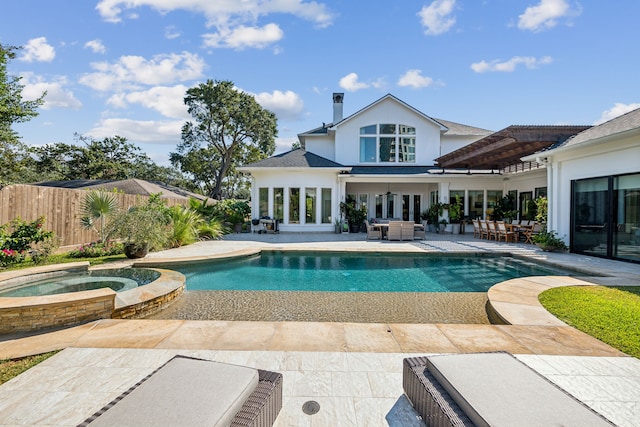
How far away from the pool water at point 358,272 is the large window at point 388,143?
10300mm

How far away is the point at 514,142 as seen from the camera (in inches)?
437

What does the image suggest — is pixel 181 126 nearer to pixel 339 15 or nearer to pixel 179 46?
pixel 179 46

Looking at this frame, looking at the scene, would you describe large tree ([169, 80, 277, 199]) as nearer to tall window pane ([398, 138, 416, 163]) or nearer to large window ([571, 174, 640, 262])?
tall window pane ([398, 138, 416, 163])

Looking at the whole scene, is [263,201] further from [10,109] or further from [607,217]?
[607,217]

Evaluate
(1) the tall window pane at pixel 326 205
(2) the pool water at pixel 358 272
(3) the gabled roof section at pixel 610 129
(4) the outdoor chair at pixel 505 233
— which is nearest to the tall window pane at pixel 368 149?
(1) the tall window pane at pixel 326 205

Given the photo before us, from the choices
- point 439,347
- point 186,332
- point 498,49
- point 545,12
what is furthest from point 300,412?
point 498,49

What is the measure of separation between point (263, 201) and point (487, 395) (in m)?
16.8

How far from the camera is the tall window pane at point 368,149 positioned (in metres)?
20.5

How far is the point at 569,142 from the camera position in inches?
424

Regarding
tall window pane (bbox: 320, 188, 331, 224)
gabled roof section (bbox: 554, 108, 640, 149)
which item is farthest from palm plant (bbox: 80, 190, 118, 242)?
gabled roof section (bbox: 554, 108, 640, 149)

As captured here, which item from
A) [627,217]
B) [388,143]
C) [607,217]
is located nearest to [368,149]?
[388,143]

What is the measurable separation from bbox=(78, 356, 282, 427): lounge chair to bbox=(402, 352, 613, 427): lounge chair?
1.11 metres

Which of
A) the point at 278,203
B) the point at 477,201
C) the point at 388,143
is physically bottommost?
the point at 278,203

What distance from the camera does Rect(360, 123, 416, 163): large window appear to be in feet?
66.8
